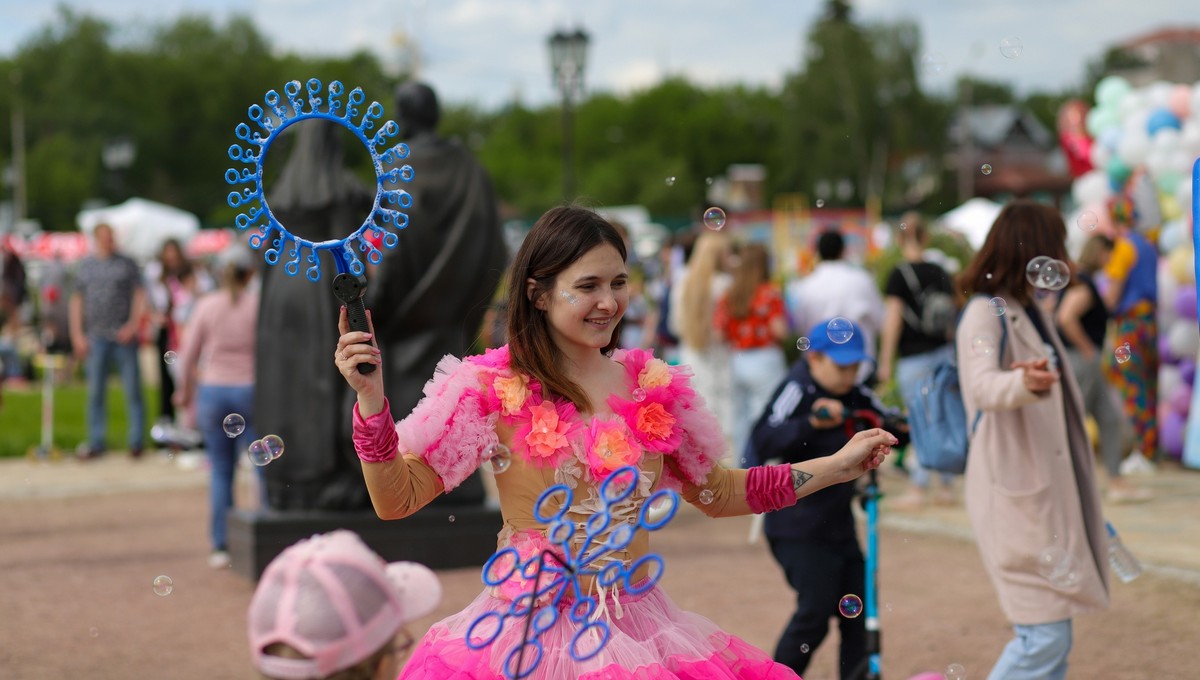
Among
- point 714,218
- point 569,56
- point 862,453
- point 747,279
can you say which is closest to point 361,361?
point 862,453

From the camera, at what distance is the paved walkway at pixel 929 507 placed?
303 inches

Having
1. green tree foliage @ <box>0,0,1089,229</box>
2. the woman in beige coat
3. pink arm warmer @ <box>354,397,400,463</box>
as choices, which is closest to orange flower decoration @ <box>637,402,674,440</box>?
pink arm warmer @ <box>354,397,400,463</box>

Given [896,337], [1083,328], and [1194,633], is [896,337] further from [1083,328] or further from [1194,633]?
[1194,633]

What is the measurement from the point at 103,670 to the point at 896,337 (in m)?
5.54

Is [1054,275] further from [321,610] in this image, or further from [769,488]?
[321,610]

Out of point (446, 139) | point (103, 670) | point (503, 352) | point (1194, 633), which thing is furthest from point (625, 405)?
point (446, 139)

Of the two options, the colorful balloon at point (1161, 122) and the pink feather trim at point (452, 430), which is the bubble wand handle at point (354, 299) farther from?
the colorful balloon at point (1161, 122)

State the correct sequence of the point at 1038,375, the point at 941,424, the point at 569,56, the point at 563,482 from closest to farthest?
the point at 563,482
the point at 1038,375
the point at 941,424
the point at 569,56

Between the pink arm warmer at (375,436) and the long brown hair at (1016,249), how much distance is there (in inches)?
96.8

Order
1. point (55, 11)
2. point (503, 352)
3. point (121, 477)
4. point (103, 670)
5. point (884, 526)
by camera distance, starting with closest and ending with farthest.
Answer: point (503, 352), point (103, 670), point (884, 526), point (121, 477), point (55, 11)

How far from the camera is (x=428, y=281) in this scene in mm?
7320

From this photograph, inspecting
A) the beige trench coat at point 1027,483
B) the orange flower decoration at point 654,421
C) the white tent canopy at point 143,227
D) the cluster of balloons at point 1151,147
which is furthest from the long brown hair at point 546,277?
the white tent canopy at point 143,227

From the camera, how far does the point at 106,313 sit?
1186 cm

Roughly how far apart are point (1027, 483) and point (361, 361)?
251 cm
